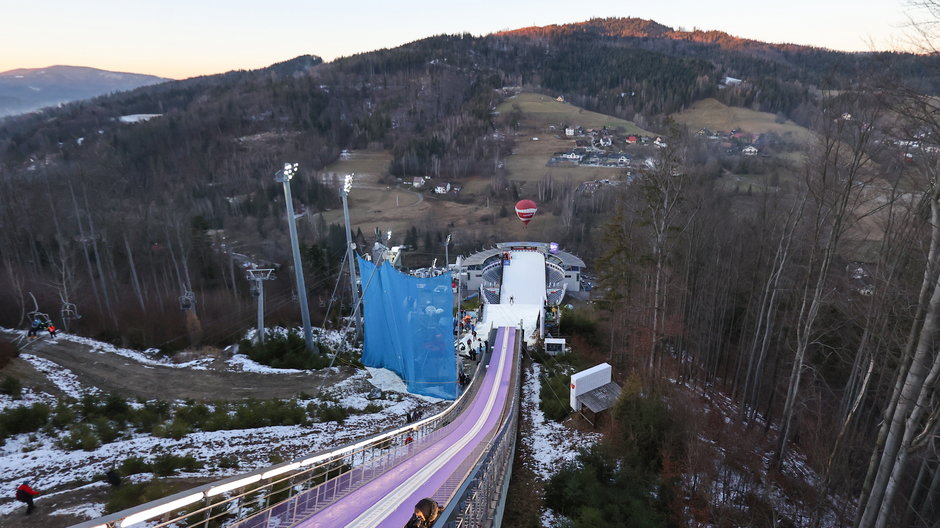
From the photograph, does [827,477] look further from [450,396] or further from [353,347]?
[353,347]

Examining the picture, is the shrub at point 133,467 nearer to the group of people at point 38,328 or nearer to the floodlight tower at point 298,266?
the floodlight tower at point 298,266

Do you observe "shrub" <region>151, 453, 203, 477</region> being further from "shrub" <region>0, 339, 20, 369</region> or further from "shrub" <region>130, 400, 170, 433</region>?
"shrub" <region>0, 339, 20, 369</region>

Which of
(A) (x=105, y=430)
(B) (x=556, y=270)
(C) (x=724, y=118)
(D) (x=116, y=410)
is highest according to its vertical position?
(C) (x=724, y=118)

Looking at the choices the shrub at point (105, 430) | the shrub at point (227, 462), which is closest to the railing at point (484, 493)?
the shrub at point (227, 462)

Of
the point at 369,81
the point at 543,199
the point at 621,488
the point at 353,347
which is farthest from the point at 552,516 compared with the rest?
the point at 369,81

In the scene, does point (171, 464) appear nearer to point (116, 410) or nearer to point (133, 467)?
point (133, 467)

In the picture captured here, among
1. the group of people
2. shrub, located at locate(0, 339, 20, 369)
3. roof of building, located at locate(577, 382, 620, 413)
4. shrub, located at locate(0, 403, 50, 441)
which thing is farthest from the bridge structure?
the group of people

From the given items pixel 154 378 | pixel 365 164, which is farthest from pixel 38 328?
pixel 365 164
